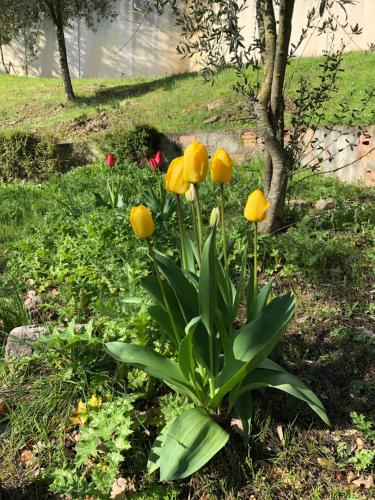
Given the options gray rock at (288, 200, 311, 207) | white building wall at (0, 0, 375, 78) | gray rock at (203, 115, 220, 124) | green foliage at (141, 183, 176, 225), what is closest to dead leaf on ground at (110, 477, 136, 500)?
green foliage at (141, 183, 176, 225)

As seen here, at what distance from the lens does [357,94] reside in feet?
23.2

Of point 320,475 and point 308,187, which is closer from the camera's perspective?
point 320,475

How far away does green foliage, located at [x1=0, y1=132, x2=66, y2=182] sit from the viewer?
7.49 m

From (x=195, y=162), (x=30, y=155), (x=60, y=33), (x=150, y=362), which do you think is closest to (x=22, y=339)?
(x=150, y=362)

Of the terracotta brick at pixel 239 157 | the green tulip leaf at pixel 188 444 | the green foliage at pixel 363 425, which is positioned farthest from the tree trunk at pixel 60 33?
the green foliage at pixel 363 425

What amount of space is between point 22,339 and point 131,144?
4.91m

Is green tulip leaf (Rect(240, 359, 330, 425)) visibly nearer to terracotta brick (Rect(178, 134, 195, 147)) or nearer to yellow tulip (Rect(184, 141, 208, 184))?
yellow tulip (Rect(184, 141, 208, 184))

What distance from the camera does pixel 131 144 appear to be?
7008mm

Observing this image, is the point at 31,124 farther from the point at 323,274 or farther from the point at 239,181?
the point at 323,274

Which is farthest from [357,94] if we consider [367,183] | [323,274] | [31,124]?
[31,124]

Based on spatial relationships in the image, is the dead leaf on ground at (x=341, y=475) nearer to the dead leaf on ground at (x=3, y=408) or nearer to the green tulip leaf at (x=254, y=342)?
the green tulip leaf at (x=254, y=342)

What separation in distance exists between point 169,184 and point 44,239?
92.1 inches

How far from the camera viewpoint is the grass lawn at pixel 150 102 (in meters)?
7.88

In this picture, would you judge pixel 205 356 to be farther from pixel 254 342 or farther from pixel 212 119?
pixel 212 119
